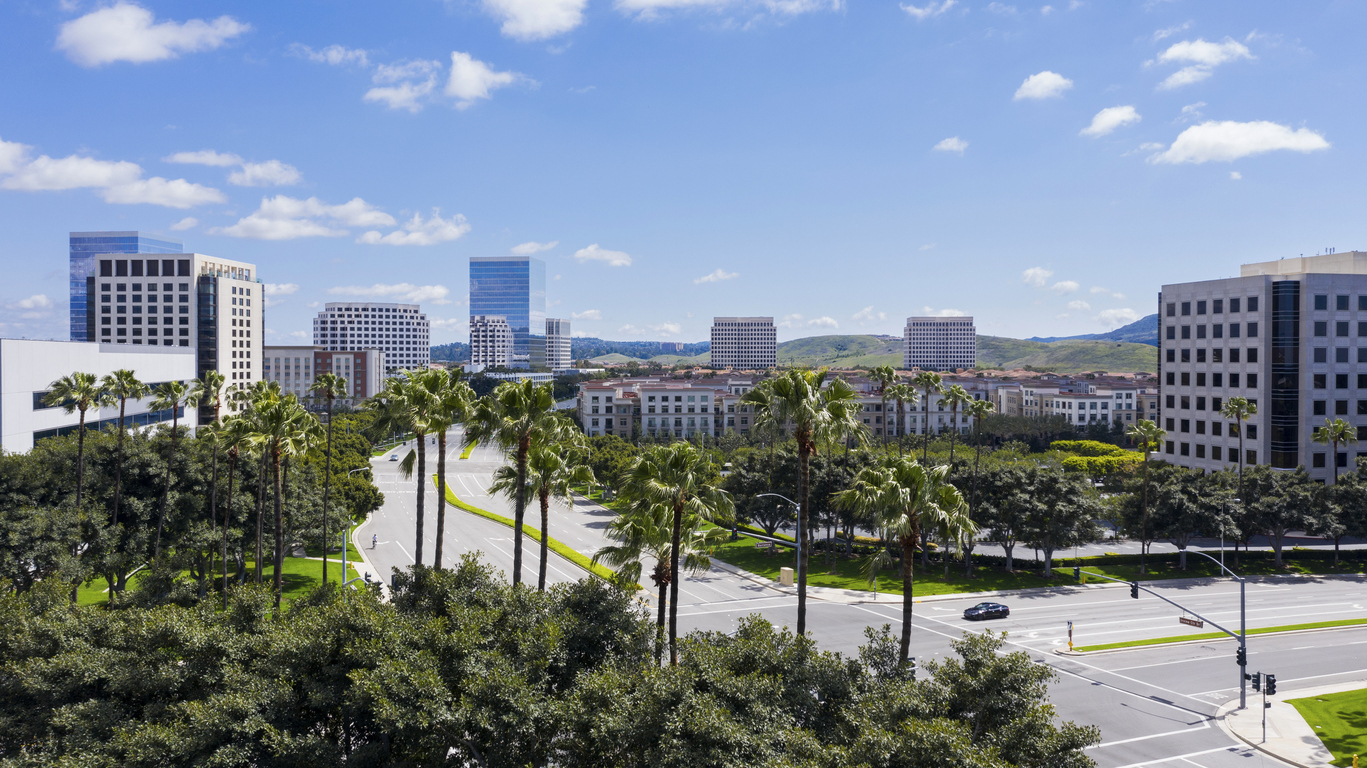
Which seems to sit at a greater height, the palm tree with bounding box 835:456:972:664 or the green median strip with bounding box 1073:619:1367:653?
the palm tree with bounding box 835:456:972:664

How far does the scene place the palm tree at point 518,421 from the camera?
31.6 metres

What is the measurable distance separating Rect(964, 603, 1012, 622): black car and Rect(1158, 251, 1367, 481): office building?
5072cm

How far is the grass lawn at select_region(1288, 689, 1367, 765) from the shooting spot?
3140 cm

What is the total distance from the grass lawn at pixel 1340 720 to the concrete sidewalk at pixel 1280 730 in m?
0.36

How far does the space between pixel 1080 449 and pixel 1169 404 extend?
24841 mm

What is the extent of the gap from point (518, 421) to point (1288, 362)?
8932 cm

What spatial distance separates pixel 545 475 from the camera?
33062 millimetres

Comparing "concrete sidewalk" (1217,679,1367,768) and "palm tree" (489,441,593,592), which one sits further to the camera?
"palm tree" (489,441,593,592)

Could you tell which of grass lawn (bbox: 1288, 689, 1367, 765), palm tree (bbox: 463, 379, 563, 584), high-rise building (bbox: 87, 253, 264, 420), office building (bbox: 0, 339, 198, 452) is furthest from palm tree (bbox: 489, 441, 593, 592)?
high-rise building (bbox: 87, 253, 264, 420)

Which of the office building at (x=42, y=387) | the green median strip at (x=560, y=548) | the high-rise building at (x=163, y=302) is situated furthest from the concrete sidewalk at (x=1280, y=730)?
the high-rise building at (x=163, y=302)

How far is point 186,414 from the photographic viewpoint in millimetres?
92562

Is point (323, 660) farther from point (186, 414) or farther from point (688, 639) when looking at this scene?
point (186, 414)

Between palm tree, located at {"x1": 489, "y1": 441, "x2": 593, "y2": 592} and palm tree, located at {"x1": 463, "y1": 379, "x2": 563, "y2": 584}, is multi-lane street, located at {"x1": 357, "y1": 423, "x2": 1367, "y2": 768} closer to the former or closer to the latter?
palm tree, located at {"x1": 489, "y1": 441, "x2": 593, "y2": 592}

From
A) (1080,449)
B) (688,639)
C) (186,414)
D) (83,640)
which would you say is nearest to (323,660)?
(83,640)
